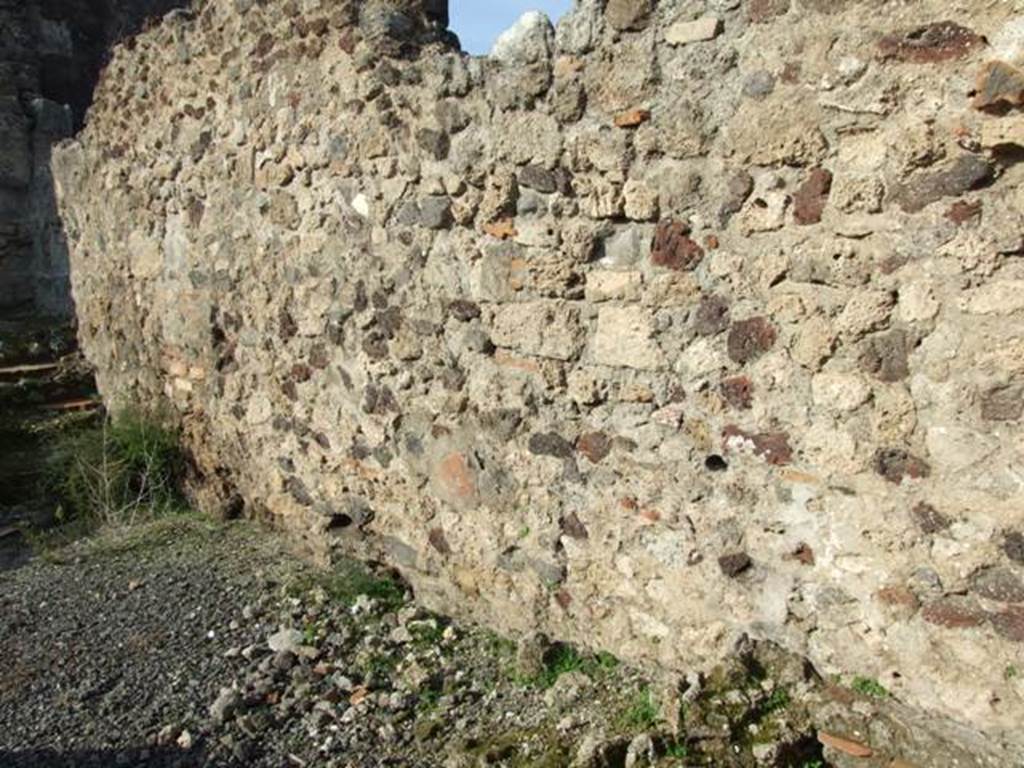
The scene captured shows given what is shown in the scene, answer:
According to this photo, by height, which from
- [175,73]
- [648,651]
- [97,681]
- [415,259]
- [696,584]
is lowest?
[97,681]

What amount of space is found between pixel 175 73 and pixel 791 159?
3408 millimetres

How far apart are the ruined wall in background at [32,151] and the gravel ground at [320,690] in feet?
19.8

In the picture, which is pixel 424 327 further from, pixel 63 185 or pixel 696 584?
pixel 63 185

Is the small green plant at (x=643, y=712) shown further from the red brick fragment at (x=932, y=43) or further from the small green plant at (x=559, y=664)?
the red brick fragment at (x=932, y=43)

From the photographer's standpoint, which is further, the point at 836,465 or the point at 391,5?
the point at 391,5

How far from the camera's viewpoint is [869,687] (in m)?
2.71

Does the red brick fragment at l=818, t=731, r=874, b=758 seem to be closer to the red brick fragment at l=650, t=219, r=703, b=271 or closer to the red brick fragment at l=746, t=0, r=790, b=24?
the red brick fragment at l=650, t=219, r=703, b=271

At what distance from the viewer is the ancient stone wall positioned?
243cm

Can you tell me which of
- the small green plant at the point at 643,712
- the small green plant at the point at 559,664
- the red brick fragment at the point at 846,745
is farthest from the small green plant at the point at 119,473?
the red brick fragment at the point at 846,745

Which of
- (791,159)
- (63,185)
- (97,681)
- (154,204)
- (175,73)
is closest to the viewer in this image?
(791,159)

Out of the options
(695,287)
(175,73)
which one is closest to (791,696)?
(695,287)

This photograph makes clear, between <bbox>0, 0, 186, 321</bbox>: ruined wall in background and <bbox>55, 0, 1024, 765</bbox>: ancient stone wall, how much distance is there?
5.62 meters

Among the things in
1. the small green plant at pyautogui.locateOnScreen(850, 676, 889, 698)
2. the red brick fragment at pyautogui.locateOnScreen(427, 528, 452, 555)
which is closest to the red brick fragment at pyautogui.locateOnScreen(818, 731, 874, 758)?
the small green plant at pyautogui.locateOnScreen(850, 676, 889, 698)

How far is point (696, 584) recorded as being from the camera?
9.92 feet
